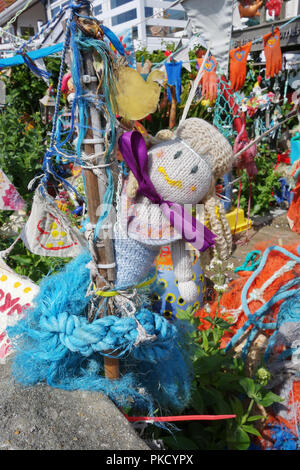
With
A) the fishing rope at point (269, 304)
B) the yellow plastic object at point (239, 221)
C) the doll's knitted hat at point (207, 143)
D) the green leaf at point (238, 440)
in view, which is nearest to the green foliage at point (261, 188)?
the yellow plastic object at point (239, 221)

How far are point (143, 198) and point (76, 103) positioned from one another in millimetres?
280

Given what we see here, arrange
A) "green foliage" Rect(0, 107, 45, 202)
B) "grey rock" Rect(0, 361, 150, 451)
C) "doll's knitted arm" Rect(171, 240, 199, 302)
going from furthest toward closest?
A: "green foliage" Rect(0, 107, 45, 202) < "doll's knitted arm" Rect(171, 240, 199, 302) < "grey rock" Rect(0, 361, 150, 451)

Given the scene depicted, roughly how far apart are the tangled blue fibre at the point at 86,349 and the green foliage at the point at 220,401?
0.22 meters

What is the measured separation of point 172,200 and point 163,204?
0.03 m

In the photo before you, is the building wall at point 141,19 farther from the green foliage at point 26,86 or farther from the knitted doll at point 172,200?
the knitted doll at point 172,200

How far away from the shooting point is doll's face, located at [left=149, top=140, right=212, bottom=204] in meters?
0.86

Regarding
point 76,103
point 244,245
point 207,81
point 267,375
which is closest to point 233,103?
point 207,81

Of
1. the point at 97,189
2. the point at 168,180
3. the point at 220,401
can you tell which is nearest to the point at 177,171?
the point at 168,180

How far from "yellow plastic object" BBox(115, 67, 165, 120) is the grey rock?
0.69m

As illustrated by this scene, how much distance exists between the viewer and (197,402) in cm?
123

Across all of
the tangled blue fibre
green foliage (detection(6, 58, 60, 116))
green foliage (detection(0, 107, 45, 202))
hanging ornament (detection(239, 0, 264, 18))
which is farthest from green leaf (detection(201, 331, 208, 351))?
green foliage (detection(6, 58, 60, 116))

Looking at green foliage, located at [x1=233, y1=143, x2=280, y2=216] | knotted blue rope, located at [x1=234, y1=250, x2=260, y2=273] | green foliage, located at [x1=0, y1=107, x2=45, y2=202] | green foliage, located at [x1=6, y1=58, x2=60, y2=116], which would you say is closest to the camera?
knotted blue rope, located at [x1=234, y1=250, x2=260, y2=273]

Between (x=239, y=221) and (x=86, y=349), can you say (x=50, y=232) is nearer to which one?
(x=86, y=349)

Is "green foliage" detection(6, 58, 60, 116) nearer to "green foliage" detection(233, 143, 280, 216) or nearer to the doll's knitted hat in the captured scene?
"green foliage" detection(233, 143, 280, 216)
